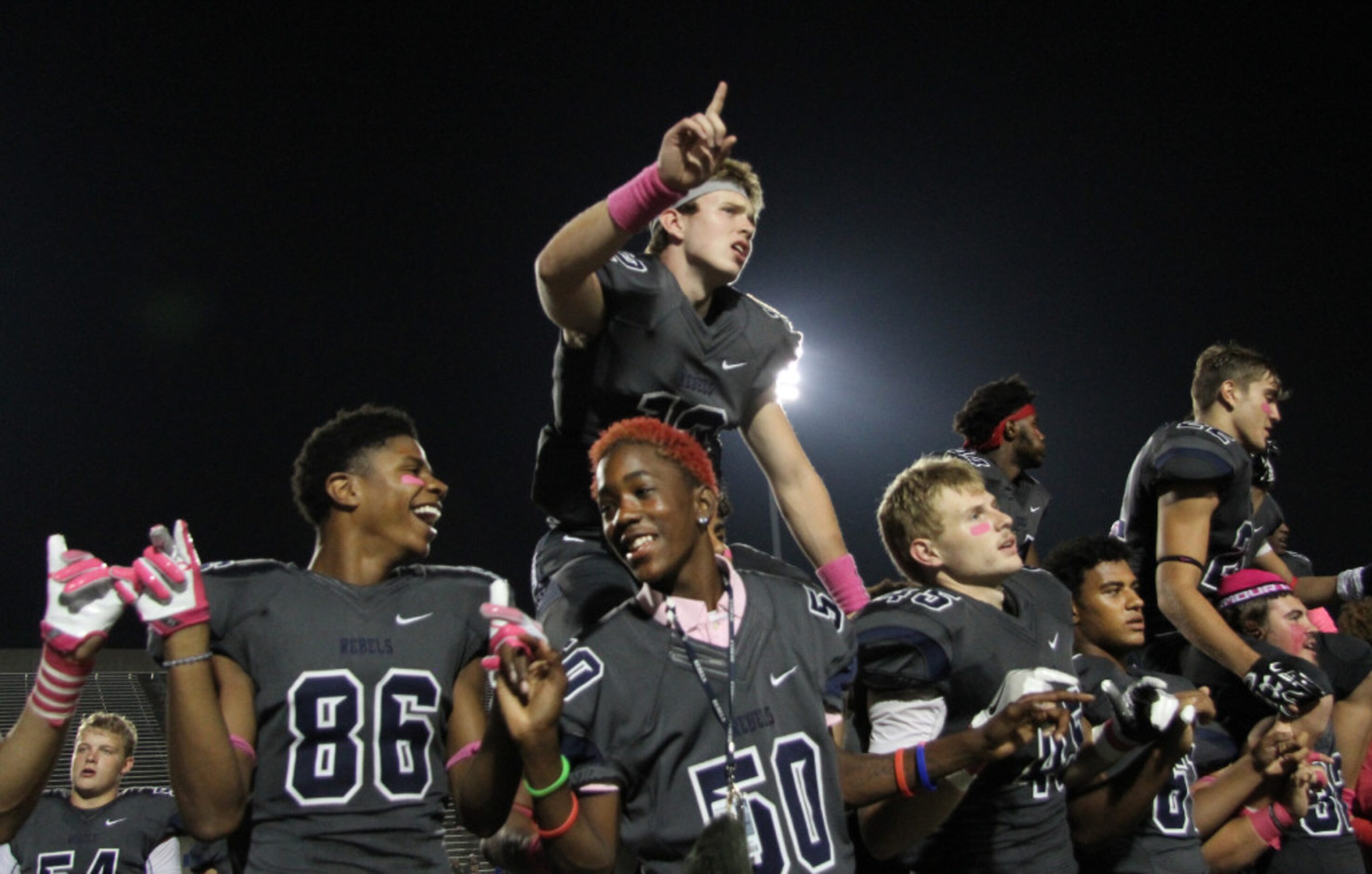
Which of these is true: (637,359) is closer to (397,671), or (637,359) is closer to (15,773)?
(397,671)

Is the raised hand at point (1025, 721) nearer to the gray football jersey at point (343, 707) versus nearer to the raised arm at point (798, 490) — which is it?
the raised arm at point (798, 490)

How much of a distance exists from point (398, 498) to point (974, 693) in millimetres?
1680

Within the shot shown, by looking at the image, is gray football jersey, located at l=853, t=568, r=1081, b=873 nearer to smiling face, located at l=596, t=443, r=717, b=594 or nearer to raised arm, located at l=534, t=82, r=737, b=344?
smiling face, located at l=596, t=443, r=717, b=594

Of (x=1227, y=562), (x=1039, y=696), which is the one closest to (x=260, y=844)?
(x=1039, y=696)

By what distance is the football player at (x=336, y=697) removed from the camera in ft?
8.45

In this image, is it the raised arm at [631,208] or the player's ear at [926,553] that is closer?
the raised arm at [631,208]

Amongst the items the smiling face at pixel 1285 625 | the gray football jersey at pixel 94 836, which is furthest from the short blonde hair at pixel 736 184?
the gray football jersey at pixel 94 836

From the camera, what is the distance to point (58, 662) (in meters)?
2.60

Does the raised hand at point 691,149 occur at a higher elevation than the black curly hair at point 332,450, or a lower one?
higher

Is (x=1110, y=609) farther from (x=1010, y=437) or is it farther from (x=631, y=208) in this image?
(x=631, y=208)

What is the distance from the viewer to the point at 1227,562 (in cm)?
502

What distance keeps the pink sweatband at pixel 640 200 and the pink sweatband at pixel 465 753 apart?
4.18 feet

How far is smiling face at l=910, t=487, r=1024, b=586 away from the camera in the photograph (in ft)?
11.5

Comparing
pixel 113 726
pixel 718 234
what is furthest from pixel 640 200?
pixel 113 726
